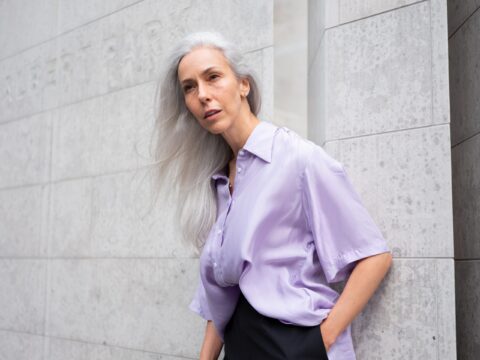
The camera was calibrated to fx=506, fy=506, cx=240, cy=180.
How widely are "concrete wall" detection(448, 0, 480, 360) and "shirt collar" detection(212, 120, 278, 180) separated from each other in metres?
1.07

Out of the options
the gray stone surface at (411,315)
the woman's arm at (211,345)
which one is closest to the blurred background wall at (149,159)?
Answer: the gray stone surface at (411,315)

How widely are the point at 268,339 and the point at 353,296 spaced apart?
0.30m

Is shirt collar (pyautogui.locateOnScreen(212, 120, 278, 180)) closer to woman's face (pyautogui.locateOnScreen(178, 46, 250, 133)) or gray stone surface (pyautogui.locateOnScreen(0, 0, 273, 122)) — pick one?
woman's face (pyautogui.locateOnScreen(178, 46, 250, 133))

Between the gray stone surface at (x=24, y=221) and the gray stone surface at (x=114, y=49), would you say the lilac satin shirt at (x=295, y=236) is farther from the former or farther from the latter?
the gray stone surface at (x=24, y=221)

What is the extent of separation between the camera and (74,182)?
3561mm

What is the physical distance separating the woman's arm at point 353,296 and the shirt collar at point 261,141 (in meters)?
0.45

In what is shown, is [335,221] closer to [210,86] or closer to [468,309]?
[210,86]

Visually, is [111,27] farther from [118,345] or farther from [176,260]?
[118,345]

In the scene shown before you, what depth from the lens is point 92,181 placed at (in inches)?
135

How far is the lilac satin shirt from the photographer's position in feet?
5.16

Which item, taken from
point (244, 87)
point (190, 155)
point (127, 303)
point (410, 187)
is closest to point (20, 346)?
point (127, 303)

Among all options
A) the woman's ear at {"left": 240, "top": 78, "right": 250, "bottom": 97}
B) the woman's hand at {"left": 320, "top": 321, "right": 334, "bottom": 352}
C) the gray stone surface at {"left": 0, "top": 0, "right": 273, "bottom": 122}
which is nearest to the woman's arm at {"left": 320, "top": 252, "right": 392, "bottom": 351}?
the woman's hand at {"left": 320, "top": 321, "right": 334, "bottom": 352}

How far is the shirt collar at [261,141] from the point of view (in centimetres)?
167

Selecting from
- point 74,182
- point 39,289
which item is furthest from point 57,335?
point 74,182
